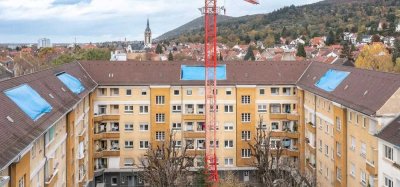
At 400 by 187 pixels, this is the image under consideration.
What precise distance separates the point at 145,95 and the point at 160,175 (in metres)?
17.3

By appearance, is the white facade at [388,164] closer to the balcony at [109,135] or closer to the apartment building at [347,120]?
the apartment building at [347,120]

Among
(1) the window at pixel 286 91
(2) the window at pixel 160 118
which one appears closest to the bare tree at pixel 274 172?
(1) the window at pixel 286 91

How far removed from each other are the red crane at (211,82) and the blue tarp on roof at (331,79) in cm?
984

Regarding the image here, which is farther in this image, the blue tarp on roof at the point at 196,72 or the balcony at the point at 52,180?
the blue tarp on roof at the point at 196,72

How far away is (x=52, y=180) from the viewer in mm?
30062

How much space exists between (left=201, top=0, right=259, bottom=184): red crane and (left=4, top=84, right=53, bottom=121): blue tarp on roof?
19346 millimetres

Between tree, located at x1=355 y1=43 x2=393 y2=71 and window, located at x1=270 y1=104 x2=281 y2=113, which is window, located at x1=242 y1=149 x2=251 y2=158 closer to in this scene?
window, located at x1=270 y1=104 x2=281 y2=113

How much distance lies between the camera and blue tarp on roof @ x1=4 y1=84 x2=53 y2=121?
27.6 meters

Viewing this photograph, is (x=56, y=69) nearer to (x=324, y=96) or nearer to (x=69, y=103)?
(x=69, y=103)

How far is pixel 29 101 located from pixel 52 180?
16.5 ft

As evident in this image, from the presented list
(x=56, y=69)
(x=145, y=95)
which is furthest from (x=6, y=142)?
(x=145, y=95)

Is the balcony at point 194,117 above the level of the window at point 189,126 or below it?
above

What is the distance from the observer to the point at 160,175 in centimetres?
3581

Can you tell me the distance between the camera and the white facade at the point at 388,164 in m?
28.2
